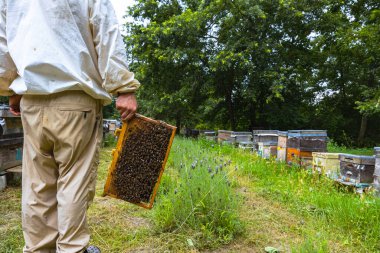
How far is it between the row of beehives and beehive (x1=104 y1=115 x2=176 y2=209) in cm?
265

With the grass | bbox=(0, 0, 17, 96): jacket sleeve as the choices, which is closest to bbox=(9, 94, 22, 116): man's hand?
bbox=(0, 0, 17, 96): jacket sleeve

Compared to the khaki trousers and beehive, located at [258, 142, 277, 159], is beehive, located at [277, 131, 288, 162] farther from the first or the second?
the khaki trousers

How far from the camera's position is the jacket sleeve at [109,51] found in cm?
171

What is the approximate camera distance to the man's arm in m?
1.71

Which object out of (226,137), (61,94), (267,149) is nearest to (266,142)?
(267,149)

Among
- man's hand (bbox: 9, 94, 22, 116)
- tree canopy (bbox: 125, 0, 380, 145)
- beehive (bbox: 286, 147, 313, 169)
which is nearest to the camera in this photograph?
man's hand (bbox: 9, 94, 22, 116)

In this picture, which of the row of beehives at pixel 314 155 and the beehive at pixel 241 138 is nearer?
the row of beehives at pixel 314 155

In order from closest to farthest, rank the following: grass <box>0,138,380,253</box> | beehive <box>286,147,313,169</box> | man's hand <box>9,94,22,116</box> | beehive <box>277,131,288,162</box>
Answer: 1. man's hand <box>9,94,22,116</box>
2. grass <box>0,138,380,253</box>
3. beehive <box>286,147,313,169</box>
4. beehive <box>277,131,288,162</box>

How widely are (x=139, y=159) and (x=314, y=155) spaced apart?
3.32 metres

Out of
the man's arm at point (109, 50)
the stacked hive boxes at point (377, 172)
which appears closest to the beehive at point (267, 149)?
the stacked hive boxes at point (377, 172)

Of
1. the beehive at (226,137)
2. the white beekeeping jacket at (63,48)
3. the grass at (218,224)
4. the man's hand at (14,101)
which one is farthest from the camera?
the beehive at (226,137)

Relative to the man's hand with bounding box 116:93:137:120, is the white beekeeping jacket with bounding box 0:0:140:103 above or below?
above

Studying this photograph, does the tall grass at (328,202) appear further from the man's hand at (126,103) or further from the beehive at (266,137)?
the beehive at (266,137)

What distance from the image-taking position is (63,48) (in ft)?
5.37
